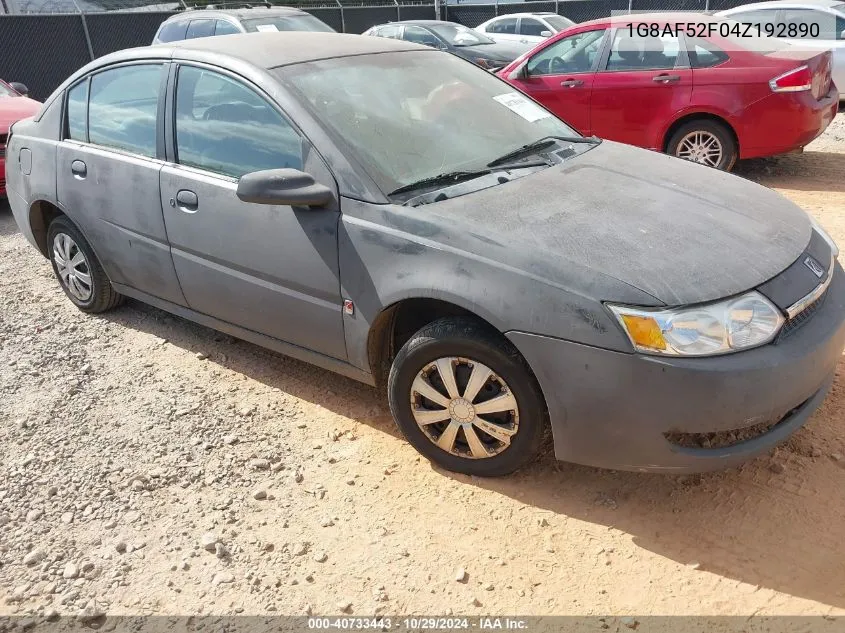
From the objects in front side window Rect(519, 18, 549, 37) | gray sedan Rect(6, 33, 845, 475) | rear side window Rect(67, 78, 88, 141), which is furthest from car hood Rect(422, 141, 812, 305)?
front side window Rect(519, 18, 549, 37)

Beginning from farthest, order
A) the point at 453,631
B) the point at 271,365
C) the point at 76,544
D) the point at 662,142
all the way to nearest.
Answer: the point at 662,142 → the point at 271,365 → the point at 76,544 → the point at 453,631

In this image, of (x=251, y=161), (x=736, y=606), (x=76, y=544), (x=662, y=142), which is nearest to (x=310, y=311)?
(x=251, y=161)

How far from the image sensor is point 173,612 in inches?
96.3

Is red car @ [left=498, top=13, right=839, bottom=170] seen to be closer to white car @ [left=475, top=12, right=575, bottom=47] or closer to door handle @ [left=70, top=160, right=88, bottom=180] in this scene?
door handle @ [left=70, top=160, right=88, bottom=180]

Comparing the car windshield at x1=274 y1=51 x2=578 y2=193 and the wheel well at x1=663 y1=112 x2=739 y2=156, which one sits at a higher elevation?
the car windshield at x1=274 y1=51 x2=578 y2=193

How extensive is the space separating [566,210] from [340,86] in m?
1.21

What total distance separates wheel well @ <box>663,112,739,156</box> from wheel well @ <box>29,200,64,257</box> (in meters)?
5.48

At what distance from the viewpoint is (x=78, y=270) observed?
4.54 metres

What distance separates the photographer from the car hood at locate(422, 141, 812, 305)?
2482 millimetres

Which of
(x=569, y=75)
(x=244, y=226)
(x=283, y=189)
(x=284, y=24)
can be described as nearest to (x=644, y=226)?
(x=283, y=189)

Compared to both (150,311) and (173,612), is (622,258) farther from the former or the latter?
(150,311)

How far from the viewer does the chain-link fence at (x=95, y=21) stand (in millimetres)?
14633

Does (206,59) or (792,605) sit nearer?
(792,605)

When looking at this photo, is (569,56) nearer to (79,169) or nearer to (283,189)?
(79,169)
